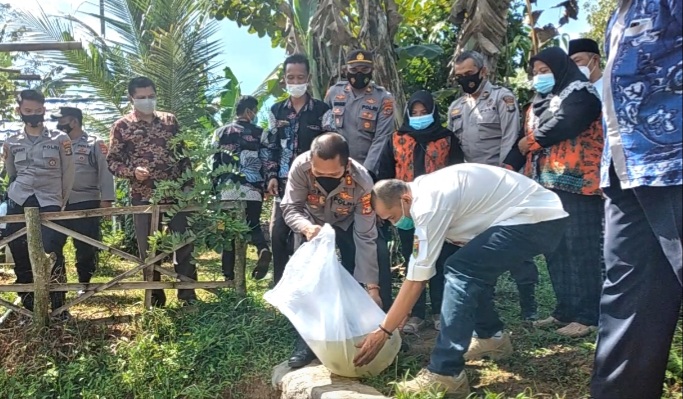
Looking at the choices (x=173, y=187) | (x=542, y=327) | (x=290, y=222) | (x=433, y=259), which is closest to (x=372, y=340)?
(x=433, y=259)

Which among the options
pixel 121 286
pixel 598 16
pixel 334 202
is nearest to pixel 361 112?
pixel 334 202

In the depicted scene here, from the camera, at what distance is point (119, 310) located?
4.48 meters

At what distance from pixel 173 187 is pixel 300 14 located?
3.41 metres

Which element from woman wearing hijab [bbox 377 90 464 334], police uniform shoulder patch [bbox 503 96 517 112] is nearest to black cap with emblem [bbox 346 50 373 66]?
woman wearing hijab [bbox 377 90 464 334]

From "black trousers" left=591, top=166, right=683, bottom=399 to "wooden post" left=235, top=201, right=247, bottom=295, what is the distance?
8.80ft

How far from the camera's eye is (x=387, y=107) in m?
4.07

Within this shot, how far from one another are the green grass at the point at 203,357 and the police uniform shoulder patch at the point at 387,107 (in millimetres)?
1490

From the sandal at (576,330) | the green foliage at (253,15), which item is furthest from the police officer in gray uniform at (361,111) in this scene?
the green foliage at (253,15)

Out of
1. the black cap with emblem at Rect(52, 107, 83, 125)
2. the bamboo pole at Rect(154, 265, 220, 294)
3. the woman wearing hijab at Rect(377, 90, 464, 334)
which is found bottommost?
the bamboo pole at Rect(154, 265, 220, 294)

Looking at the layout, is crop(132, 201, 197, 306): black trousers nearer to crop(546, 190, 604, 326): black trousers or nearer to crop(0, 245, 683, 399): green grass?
crop(0, 245, 683, 399): green grass

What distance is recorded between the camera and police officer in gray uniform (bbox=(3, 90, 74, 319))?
14.5 ft

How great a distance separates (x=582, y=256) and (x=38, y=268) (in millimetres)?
3426

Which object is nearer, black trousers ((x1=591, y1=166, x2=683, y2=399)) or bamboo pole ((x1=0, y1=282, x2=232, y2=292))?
black trousers ((x1=591, y1=166, x2=683, y2=399))

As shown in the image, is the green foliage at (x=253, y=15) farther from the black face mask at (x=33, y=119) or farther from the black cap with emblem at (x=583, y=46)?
the black cap with emblem at (x=583, y=46)
